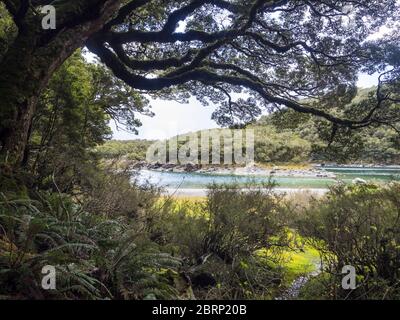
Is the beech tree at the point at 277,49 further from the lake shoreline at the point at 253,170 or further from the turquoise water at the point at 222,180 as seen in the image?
the lake shoreline at the point at 253,170

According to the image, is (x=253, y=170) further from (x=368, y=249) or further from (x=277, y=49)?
(x=368, y=249)

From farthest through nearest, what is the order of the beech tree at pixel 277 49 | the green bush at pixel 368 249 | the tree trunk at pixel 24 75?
the beech tree at pixel 277 49
the tree trunk at pixel 24 75
the green bush at pixel 368 249

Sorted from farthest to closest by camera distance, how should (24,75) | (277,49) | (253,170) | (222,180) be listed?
(253,170) < (222,180) < (277,49) < (24,75)

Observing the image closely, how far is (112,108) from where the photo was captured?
13227mm

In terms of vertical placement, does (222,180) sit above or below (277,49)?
below

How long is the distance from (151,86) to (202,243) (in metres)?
4.19

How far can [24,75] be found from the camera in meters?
4.49

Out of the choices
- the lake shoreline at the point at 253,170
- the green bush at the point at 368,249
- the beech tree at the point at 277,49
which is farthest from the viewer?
the lake shoreline at the point at 253,170

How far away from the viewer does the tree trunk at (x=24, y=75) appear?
4250 mm

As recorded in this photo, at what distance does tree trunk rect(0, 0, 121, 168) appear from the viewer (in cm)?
425

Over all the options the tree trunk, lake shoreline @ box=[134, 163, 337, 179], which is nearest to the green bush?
the tree trunk

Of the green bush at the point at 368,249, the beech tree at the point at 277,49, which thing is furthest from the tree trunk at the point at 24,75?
the green bush at the point at 368,249

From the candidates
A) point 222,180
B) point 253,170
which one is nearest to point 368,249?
point 222,180
